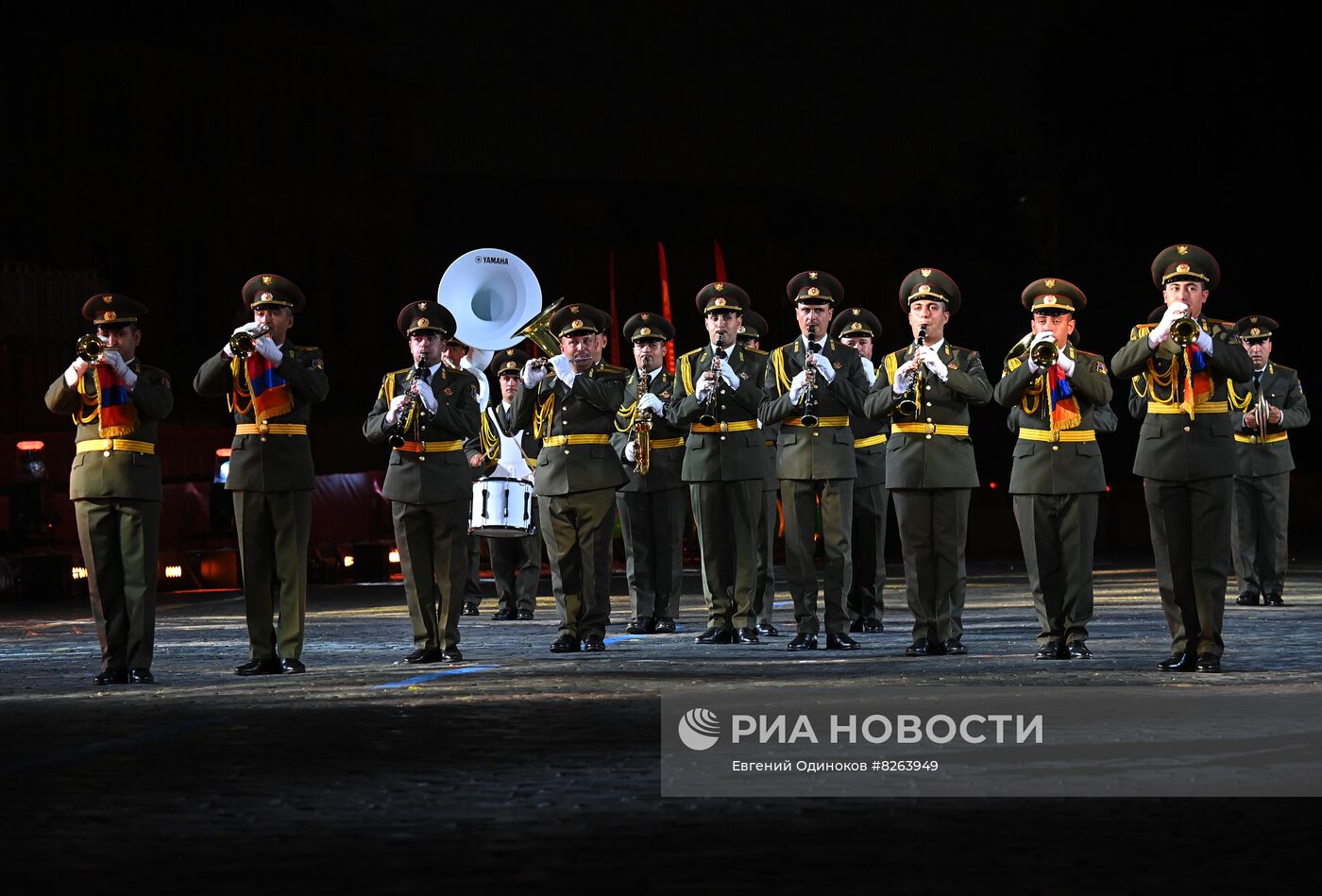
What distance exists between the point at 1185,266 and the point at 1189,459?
3.57ft

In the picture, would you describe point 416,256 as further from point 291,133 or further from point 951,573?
point 951,573

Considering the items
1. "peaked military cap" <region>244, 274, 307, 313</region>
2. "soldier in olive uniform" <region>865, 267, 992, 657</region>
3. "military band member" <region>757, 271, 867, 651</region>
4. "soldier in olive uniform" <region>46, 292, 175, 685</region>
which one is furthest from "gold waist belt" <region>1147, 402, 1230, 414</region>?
"soldier in olive uniform" <region>46, 292, 175, 685</region>

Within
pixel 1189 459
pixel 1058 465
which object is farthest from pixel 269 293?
pixel 1189 459

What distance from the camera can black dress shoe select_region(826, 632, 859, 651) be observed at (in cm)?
1391

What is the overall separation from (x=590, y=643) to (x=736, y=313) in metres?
2.63

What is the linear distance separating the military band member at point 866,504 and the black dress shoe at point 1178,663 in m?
4.14

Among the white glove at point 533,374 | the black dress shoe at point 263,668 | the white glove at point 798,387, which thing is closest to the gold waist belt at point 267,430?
the black dress shoe at point 263,668

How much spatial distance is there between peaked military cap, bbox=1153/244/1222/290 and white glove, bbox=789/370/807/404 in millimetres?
2628

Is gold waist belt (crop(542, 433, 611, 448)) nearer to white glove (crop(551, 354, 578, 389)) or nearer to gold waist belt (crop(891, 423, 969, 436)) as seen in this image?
white glove (crop(551, 354, 578, 389))

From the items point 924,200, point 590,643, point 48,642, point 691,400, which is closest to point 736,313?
point 691,400

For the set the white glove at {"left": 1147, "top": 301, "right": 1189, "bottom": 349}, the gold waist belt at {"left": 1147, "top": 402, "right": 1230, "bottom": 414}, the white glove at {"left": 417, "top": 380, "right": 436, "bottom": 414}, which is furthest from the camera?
the white glove at {"left": 417, "top": 380, "right": 436, "bottom": 414}

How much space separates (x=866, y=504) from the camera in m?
16.7

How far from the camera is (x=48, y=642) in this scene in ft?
54.0

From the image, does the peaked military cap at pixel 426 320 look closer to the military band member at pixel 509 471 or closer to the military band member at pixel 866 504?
the military band member at pixel 866 504
